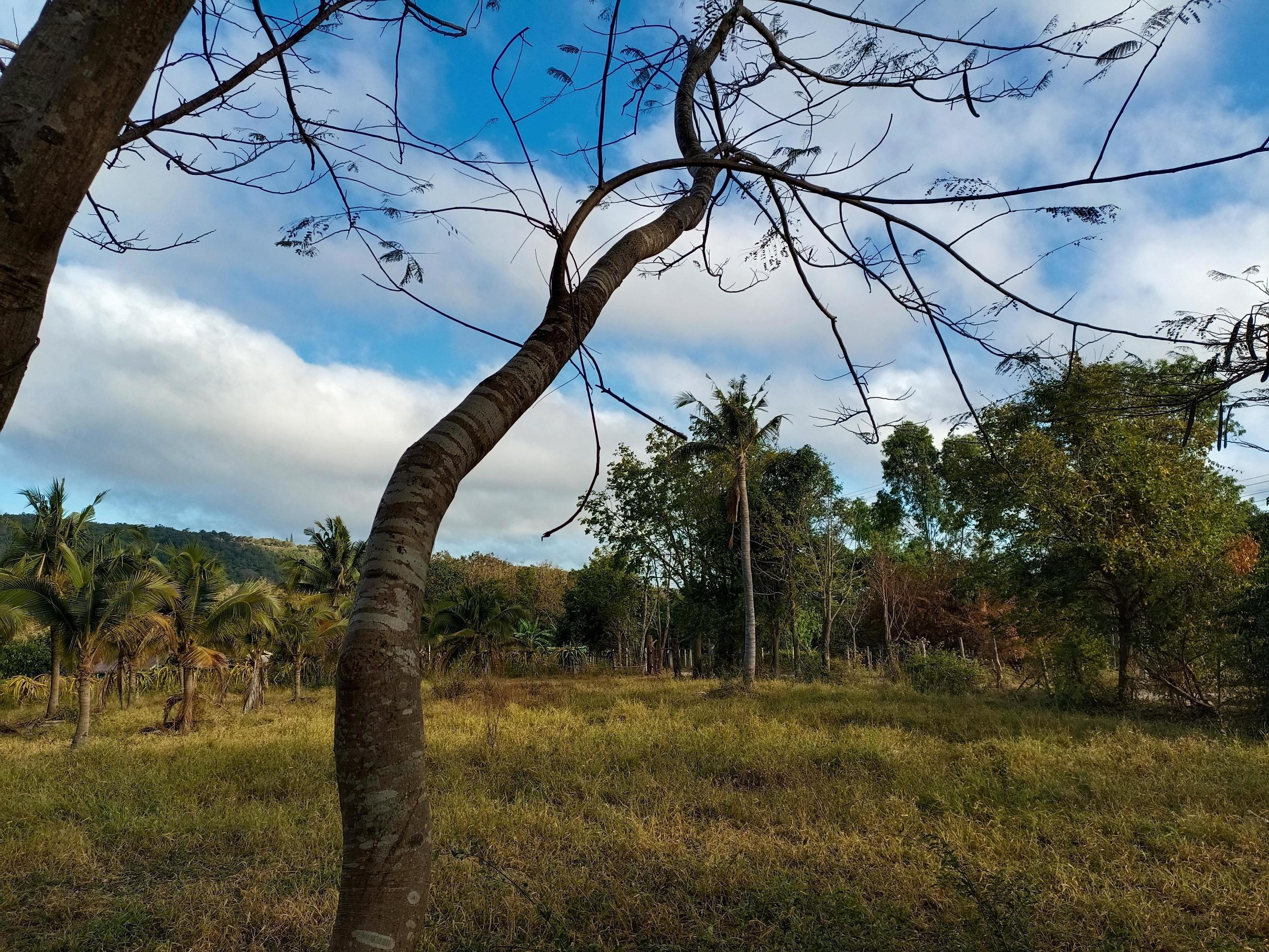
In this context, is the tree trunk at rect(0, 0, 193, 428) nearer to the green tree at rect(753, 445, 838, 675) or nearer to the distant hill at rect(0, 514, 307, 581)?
the green tree at rect(753, 445, 838, 675)

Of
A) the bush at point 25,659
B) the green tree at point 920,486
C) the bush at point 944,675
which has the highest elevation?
the green tree at point 920,486

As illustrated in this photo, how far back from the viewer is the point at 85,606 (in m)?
12.6

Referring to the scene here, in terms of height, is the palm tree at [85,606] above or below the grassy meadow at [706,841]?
above

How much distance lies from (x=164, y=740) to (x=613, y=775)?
30.9ft

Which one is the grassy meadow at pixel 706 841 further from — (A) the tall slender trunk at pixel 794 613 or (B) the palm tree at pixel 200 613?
(A) the tall slender trunk at pixel 794 613

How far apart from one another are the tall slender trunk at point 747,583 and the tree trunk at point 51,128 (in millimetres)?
16827

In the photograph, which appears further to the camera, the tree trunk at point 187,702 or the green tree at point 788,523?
the green tree at point 788,523

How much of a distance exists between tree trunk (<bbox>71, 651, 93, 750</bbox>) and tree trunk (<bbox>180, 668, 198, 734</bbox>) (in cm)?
171

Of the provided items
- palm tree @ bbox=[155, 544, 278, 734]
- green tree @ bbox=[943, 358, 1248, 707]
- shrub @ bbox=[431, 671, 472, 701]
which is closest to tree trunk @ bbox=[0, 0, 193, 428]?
green tree @ bbox=[943, 358, 1248, 707]

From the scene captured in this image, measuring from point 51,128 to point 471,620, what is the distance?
83.8ft

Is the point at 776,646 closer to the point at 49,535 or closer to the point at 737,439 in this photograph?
the point at 737,439

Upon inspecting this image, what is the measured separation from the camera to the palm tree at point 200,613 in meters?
14.2

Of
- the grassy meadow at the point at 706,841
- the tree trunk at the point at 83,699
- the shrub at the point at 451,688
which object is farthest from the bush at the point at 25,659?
the grassy meadow at the point at 706,841

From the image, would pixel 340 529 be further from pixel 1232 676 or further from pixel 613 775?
pixel 1232 676
